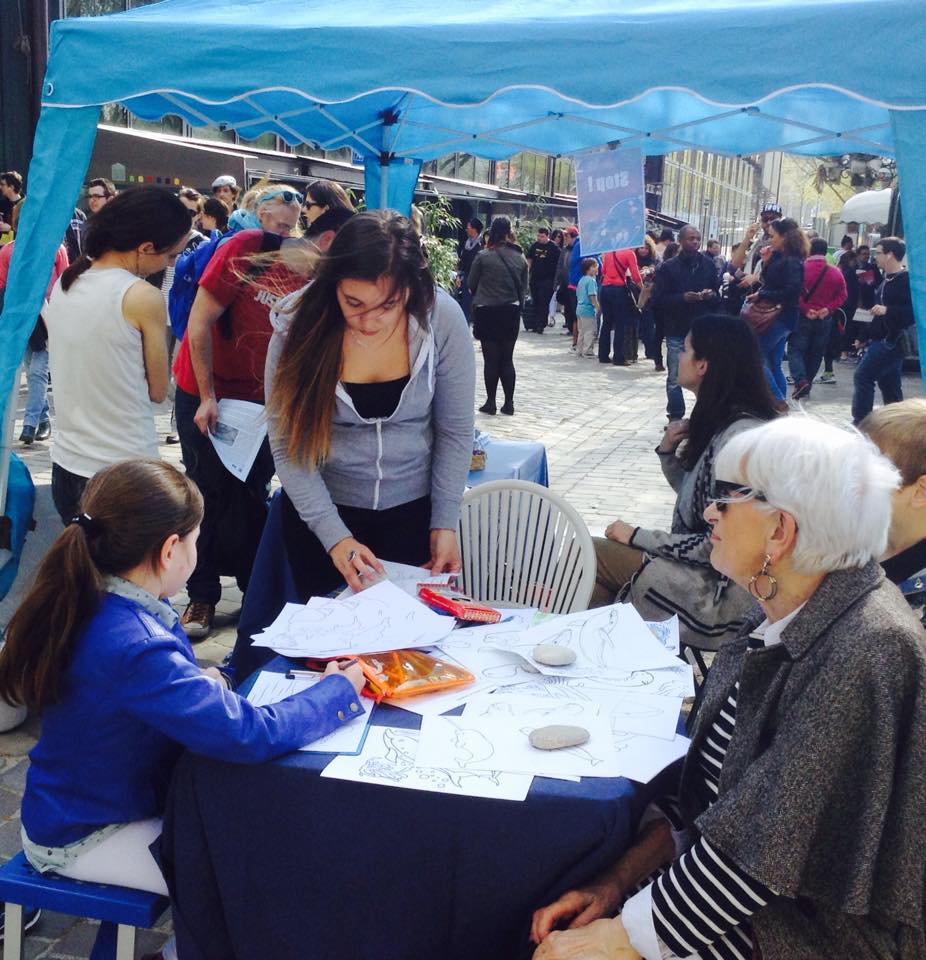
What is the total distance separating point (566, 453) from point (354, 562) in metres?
6.20

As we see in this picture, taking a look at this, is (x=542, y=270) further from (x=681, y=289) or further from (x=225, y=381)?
(x=225, y=381)

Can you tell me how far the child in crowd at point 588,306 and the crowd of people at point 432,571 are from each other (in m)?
11.3

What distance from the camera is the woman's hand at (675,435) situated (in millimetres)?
3715

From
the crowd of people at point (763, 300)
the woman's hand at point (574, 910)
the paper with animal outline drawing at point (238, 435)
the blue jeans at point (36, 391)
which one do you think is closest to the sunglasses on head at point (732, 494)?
the woman's hand at point (574, 910)

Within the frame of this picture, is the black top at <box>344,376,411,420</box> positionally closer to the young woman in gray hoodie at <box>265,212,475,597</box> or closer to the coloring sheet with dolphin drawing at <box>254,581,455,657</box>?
the young woman in gray hoodie at <box>265,212,475,597</box>

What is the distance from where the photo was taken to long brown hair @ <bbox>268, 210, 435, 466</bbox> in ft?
8.91

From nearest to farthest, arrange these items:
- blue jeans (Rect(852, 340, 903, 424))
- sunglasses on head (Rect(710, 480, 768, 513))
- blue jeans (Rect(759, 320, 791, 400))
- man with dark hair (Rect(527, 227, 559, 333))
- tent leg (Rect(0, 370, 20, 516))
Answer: sunglasses on head (Rect(710, 480, 768, 513))
tent leg (Rect(0, 370, 20, 516))
blue jeans (Rect(852, 340, 903, 424))
blue jeans (Rect(759, 320, 791, 400))
man with dark hair (Rect(527, 227, 559, 333))

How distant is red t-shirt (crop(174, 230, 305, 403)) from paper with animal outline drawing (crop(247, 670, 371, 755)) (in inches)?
82.3

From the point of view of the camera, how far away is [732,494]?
186cm

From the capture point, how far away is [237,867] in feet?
6.07

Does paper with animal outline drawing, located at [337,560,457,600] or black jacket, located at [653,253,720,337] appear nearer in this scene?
paper with animal outline drawing, located at [337,560,457,600]

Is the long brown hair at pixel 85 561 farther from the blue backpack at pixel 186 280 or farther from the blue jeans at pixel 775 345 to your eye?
the blue jeans at pixel 775 345

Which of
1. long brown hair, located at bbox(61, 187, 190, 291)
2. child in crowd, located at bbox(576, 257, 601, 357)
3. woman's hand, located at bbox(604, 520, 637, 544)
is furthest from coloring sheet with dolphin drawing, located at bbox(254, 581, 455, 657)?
child in crowd, located at bbox(576, 257, 601, 357)

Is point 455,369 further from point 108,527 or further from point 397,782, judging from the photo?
point 397,782
